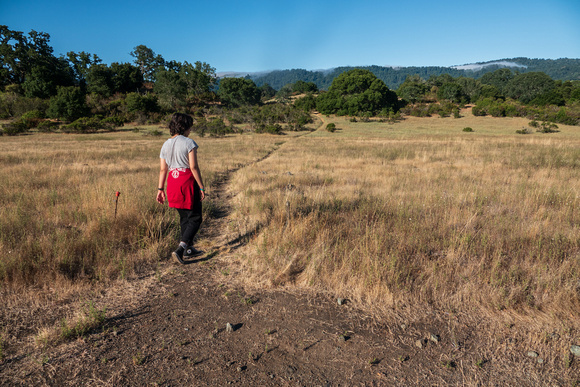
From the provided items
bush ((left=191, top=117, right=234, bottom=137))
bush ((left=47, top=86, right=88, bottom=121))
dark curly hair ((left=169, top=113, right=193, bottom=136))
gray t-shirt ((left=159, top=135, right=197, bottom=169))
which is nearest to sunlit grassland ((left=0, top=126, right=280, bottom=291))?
gray t-shirt ((left=159, top=135, right=197, bottom=169))

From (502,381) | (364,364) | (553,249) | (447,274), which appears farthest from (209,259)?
(553,249)

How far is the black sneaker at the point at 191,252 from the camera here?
4.84m

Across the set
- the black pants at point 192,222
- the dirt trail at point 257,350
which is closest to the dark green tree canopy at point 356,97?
the black pants at point 192,222

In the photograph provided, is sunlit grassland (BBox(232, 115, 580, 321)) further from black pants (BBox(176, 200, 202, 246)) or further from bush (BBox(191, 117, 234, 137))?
bush (BBox(191, 117, 234, 137))

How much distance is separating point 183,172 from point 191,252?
1.30m

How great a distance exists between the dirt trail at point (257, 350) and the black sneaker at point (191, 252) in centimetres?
111

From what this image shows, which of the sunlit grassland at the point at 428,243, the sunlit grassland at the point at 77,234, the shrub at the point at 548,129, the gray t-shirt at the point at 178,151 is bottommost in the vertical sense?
the shrub at the point at 548,129

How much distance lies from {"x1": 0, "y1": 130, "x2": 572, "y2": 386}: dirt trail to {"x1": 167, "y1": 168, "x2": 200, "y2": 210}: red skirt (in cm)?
135

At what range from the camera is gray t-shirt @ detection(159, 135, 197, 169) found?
4.42m

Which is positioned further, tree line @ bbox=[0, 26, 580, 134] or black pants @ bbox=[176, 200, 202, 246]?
tree line @ bbox=[0, 26, 580, 134]

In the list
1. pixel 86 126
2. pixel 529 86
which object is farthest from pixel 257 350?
pixel 529 86

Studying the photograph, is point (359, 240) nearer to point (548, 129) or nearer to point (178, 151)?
point (178, 151)

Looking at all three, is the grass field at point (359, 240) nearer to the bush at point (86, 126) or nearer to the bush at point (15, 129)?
the bush at point (15, 129)

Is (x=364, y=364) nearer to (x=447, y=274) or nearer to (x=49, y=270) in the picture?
(x=447, y=274)
